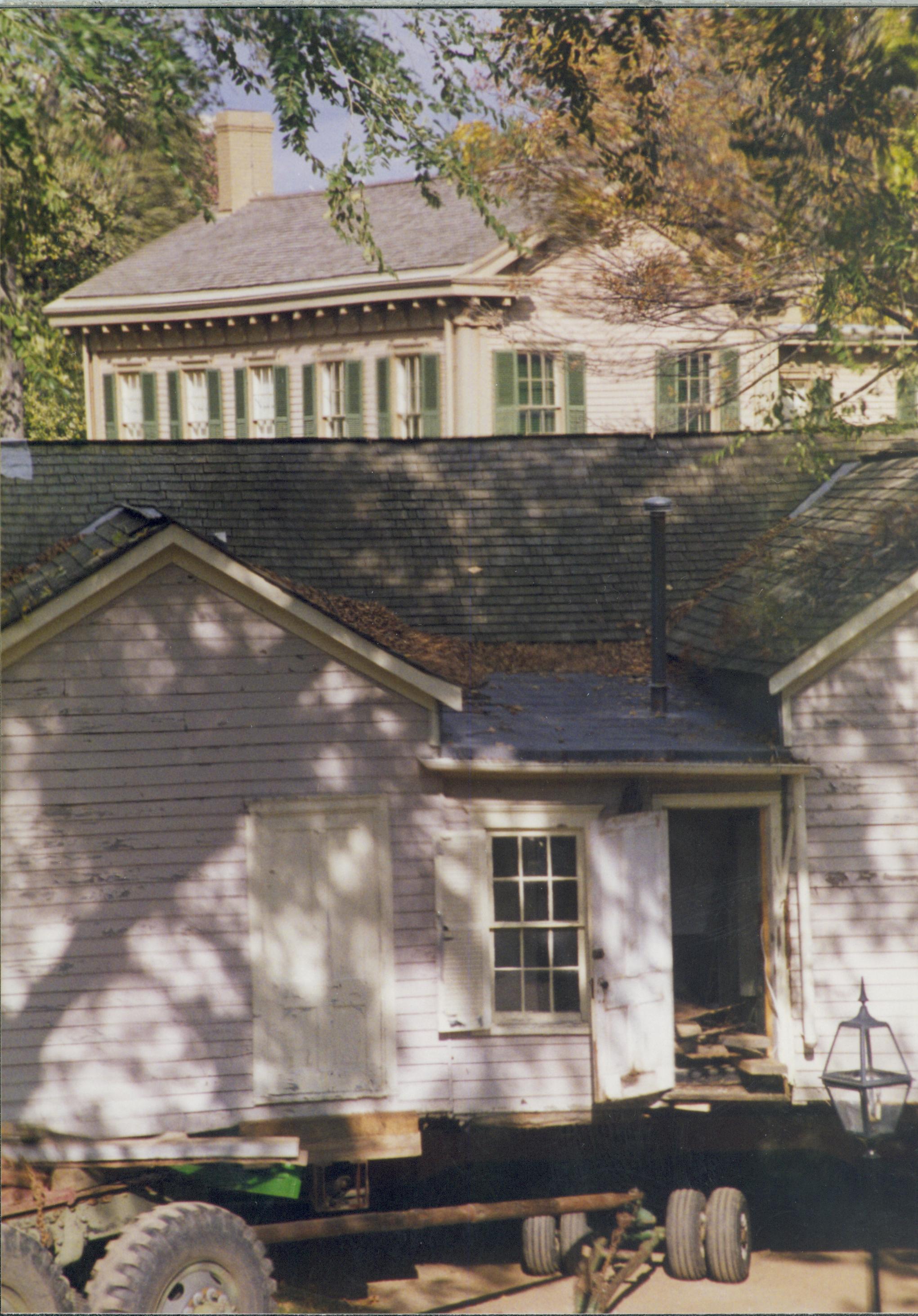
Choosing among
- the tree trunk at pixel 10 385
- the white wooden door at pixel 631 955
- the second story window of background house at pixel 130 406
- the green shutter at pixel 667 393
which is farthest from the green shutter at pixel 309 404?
the white wooden door at pixel 631 955

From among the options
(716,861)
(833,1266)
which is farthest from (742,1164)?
(716,861)

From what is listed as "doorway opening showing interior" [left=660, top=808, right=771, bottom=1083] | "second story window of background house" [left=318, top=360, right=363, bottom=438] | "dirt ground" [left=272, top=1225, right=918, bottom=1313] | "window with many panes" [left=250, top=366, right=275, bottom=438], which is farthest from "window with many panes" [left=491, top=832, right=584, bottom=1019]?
"window with many panes" [left=250, top=366, right=275, bottom=438]

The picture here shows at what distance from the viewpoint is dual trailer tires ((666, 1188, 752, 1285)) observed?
462 cm

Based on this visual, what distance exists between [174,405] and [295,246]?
77 cm

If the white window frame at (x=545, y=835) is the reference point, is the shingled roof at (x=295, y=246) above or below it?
above

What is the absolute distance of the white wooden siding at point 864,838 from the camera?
184 inches

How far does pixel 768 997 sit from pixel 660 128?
128 inches

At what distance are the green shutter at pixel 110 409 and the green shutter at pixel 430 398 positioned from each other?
116 centimetres

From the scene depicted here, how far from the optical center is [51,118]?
15.9 feet

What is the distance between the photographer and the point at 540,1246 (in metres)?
4.66

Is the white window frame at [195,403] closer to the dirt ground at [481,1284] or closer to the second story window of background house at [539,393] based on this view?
the second story window of background house at [539,393]

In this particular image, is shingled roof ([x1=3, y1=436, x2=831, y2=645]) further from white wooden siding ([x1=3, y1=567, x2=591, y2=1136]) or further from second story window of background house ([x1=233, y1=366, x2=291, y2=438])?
white wooden siding ([x1=3, y1=567, x2=591, y2=1136])

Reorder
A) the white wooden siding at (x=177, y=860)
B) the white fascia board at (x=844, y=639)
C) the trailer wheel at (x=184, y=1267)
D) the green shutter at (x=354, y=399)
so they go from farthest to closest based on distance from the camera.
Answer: the green shutter at (x=354, y=399) → the white fascia board at (x=844, y=639) → the white wooden siding at (x=177, y=860) → the trailer wheel at (x=184, y=1267)

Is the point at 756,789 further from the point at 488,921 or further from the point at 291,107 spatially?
the point at 291,107
